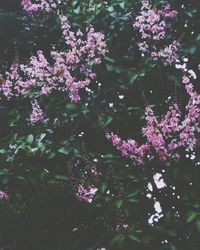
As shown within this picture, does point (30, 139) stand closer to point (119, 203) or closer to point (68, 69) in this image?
point (68, 69)

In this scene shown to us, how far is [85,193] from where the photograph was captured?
3.72 metres

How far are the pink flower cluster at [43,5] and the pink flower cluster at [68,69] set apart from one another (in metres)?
0.42

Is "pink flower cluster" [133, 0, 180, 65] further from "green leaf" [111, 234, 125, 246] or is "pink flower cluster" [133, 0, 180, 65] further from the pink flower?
the pink flower

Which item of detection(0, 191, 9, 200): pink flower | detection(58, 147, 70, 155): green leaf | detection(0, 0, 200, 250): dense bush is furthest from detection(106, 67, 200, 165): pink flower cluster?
detection(0, 191, 9, 200): pink flower

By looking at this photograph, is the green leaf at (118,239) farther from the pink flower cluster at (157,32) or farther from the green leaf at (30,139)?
the pink flower cluster at (157,32)

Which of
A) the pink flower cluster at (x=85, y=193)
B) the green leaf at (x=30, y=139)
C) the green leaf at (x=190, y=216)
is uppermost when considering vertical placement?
the green leaf at (x=30, y=139)

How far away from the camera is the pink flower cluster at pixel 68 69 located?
3943 millimetres

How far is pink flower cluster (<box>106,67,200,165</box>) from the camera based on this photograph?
3.53 metres

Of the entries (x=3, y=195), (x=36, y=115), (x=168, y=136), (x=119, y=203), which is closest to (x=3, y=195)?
(x=3, y=195)

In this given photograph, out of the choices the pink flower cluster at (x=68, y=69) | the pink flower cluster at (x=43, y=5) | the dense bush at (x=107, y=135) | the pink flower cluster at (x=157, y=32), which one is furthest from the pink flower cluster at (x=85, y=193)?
the pink flower cluster at (x=43, y=5)

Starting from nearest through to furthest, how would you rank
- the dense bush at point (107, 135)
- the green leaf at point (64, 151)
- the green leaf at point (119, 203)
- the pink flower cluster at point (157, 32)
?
the green leaf at point (119, 203)
the dense bush at point (107, 135)
the green leaf at point (64, 151)
the pink flower cluster at point (157, 32)

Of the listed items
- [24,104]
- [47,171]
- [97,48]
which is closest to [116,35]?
[97,48]

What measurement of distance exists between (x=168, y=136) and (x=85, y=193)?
80cm

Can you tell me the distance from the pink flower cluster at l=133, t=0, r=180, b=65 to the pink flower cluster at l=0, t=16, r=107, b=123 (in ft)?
1.18
